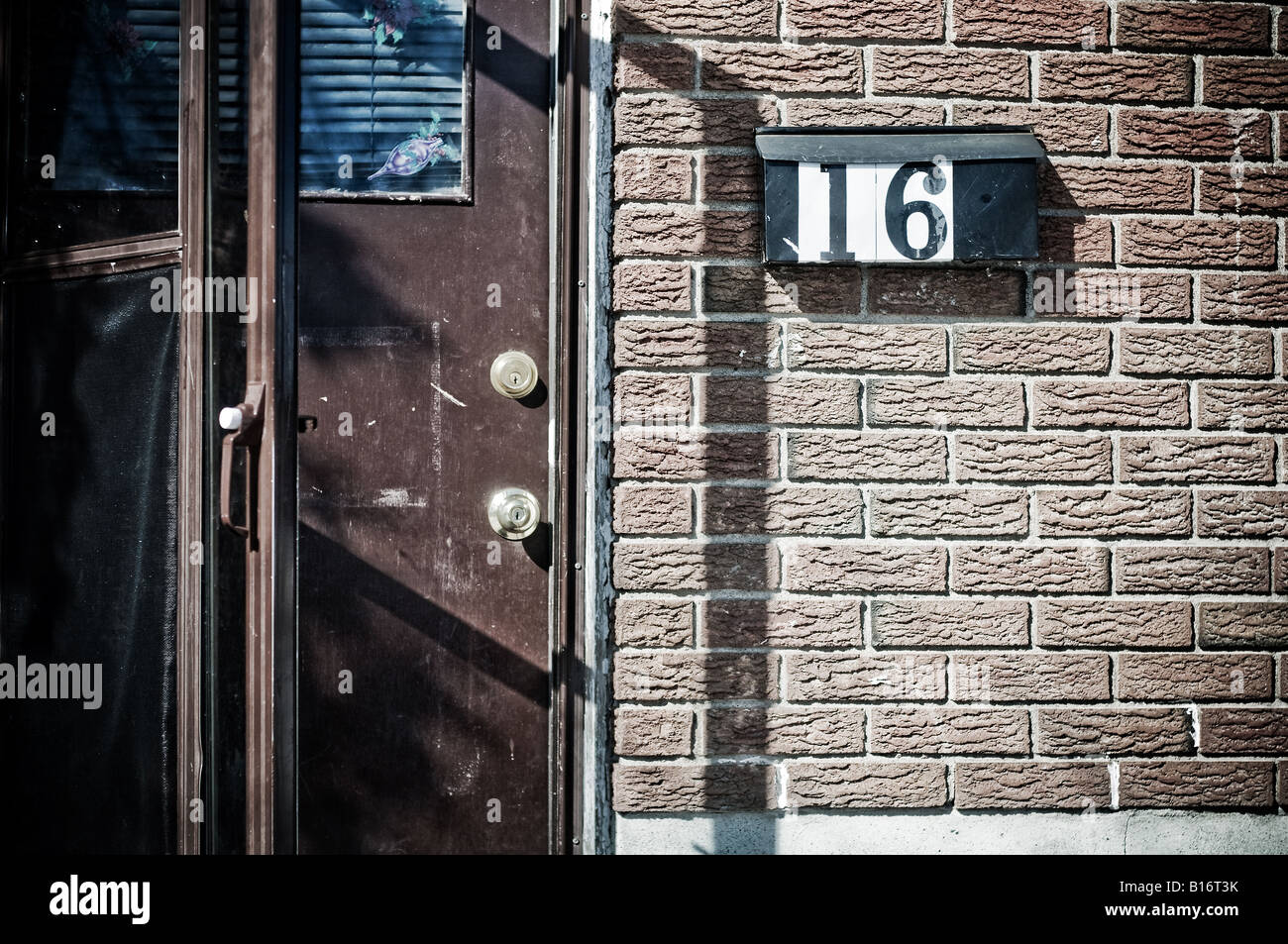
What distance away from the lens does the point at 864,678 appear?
1.73 meters

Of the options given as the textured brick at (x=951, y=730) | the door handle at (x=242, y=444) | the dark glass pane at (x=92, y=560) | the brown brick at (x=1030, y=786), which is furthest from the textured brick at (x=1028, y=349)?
the dark glass pane at (x=92, y=560)

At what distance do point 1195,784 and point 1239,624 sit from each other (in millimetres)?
361

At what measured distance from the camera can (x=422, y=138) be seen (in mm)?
1847

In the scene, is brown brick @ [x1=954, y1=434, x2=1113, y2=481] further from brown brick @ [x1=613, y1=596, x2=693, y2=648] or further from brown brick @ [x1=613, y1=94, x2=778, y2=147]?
brown brick @ [x1=613, y1=94, x2=778, y2=147]

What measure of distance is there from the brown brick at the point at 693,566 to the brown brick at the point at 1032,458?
0.48 m

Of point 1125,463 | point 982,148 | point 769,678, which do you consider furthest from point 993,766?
point 982,148

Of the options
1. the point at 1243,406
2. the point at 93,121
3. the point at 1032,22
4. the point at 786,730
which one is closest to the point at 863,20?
the point at 1032,22

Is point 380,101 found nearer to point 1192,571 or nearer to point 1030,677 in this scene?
point 1030,677

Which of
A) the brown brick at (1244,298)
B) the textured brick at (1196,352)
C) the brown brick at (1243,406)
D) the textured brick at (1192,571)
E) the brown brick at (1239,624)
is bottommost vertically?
the brown brick at (1239,624)

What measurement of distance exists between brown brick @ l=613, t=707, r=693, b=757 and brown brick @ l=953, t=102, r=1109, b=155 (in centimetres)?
143

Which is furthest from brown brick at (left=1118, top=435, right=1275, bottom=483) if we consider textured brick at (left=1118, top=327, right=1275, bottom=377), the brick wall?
textured brick at (left=1118, top=327, right=1275, bottom=377)

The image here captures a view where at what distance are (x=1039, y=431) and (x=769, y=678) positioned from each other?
0.79 m

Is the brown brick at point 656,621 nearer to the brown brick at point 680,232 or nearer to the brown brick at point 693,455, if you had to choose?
the brown brick at point 693,455

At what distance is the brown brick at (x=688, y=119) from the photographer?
172 cm
